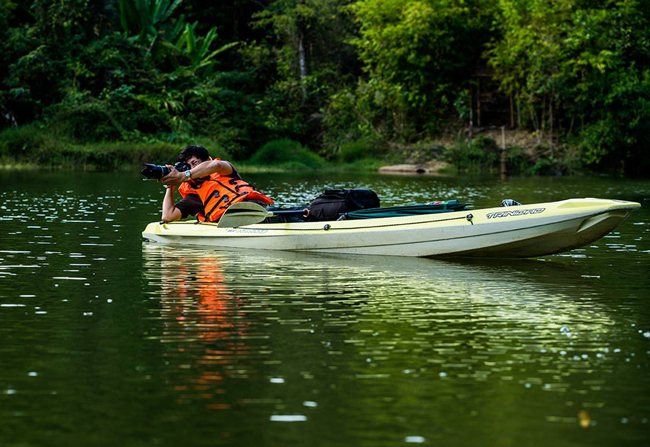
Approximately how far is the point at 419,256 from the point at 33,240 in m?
5.15

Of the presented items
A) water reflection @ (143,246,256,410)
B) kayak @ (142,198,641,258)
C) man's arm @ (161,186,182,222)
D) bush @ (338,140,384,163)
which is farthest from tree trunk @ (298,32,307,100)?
water reflection @ (143,246,256,410)

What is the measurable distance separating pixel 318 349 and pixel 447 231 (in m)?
5.48

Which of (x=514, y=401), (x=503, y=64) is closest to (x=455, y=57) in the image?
(x=503, y=64)

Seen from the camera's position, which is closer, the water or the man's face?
the water

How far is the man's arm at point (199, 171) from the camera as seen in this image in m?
13.1

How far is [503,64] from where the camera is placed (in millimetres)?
38000

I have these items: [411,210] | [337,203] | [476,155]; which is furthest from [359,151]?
[411,210]

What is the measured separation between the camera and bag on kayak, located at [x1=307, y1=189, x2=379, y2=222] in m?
13.3

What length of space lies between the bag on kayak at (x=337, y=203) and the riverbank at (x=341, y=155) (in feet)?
72.5

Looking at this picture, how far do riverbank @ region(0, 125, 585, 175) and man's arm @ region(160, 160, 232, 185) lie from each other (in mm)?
21853

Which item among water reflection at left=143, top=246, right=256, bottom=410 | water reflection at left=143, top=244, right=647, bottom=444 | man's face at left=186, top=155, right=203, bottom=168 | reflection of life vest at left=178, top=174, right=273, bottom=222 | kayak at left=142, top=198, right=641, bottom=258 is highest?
man's face at left=186, top=155, right=203, bottom=168

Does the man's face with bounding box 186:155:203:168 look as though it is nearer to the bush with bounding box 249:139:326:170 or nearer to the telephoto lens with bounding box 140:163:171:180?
the telephoto lens with bounding box 140:163:171:180

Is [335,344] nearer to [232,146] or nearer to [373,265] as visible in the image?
[373,265]

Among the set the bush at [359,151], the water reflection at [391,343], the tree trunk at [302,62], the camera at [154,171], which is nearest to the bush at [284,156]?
the bush at [359,151]
